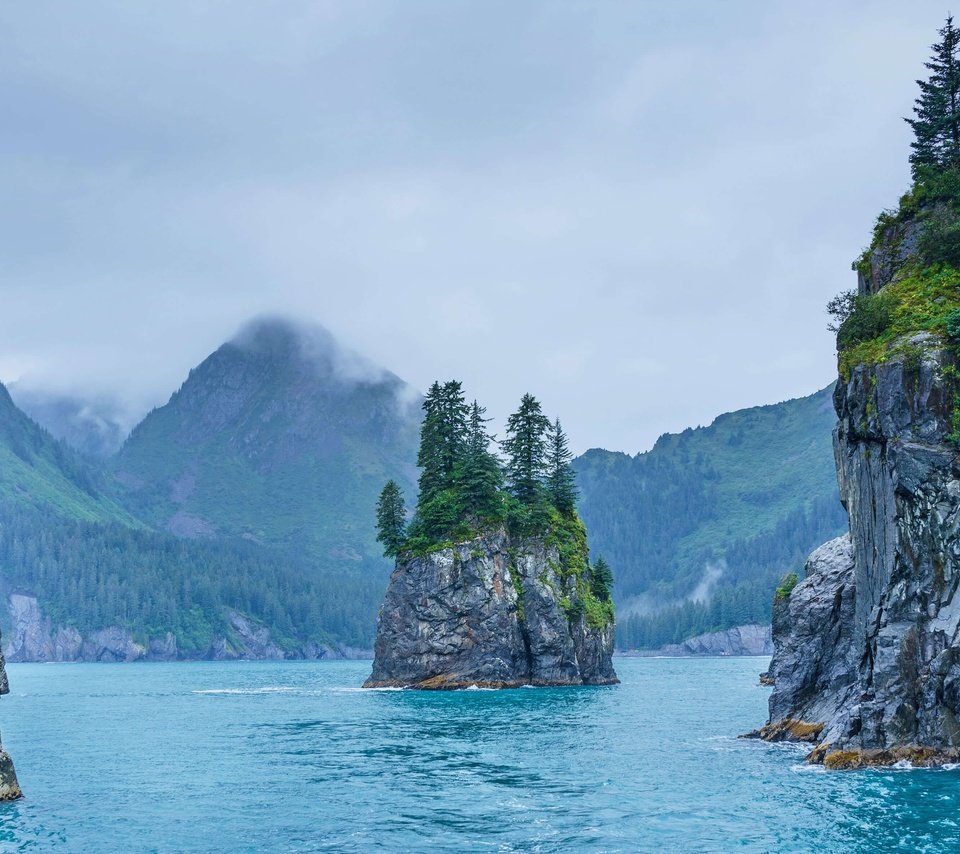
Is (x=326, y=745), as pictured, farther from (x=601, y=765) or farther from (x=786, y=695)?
(x=786, y=695)

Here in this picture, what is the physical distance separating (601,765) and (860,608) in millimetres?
17780

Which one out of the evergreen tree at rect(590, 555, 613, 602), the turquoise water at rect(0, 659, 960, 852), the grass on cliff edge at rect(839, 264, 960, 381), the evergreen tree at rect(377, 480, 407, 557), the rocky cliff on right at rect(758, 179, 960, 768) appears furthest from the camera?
the evergreen tree at rect(590, 555, 613, 602)

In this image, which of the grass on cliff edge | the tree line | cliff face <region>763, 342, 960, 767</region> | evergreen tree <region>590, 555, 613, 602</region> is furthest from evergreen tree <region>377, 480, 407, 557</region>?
the grass on cliff edge

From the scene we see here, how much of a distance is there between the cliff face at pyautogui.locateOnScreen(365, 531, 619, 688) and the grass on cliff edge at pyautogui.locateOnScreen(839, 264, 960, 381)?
248 ft

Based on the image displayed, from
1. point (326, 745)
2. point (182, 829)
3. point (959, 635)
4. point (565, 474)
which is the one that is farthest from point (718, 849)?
point (565, 474)

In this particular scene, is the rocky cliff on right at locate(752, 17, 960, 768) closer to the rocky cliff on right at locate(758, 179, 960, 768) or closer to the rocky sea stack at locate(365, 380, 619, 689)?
the rocky cliff on right at locate(758, 179, 960, 768)

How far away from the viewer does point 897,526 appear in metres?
52.2

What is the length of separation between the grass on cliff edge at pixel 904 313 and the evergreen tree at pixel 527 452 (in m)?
82.7

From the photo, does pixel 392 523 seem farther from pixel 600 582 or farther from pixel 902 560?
pixel 902 560

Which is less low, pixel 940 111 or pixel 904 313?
pixel 940 111

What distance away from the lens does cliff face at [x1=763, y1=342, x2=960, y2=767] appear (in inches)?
1923

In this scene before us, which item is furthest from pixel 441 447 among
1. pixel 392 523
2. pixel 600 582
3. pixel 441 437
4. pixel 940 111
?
pixel 940 111

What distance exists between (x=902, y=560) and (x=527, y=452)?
303 feet

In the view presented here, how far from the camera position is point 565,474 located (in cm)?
14712
